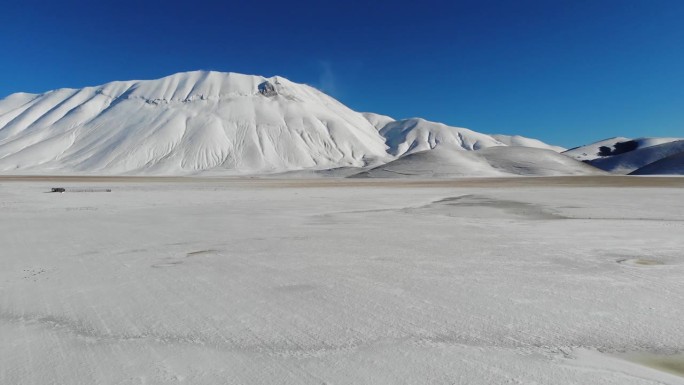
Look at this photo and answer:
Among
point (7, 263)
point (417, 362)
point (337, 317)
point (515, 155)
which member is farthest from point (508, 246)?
point (515, 155)

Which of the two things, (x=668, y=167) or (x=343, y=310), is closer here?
(x=343, y=310)

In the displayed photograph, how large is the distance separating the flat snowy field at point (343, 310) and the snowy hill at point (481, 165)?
123 m

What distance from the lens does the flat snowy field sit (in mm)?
4352

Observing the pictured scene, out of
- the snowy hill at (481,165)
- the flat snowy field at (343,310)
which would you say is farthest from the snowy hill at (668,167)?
the flat snowy field at (343,310)

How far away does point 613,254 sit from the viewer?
9.88 meters

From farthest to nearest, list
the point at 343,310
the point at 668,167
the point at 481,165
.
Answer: the point at 481,165, the point at 668,167, the point at 343,310

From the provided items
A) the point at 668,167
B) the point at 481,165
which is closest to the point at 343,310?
the point at 481,165

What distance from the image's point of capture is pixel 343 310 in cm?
612

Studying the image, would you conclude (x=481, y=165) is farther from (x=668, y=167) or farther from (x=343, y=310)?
(x=343, y=310)

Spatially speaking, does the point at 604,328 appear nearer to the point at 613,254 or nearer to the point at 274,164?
the point at 613,254

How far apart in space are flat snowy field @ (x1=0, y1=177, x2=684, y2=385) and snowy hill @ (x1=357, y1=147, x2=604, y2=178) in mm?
122500

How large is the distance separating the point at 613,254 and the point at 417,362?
7.61m

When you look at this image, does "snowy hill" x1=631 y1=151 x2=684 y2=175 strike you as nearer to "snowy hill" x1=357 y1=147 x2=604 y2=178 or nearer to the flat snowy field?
"snowy hill" x1=357 y1=147 x2=604 y2=178

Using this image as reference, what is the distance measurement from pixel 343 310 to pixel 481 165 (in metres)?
152
